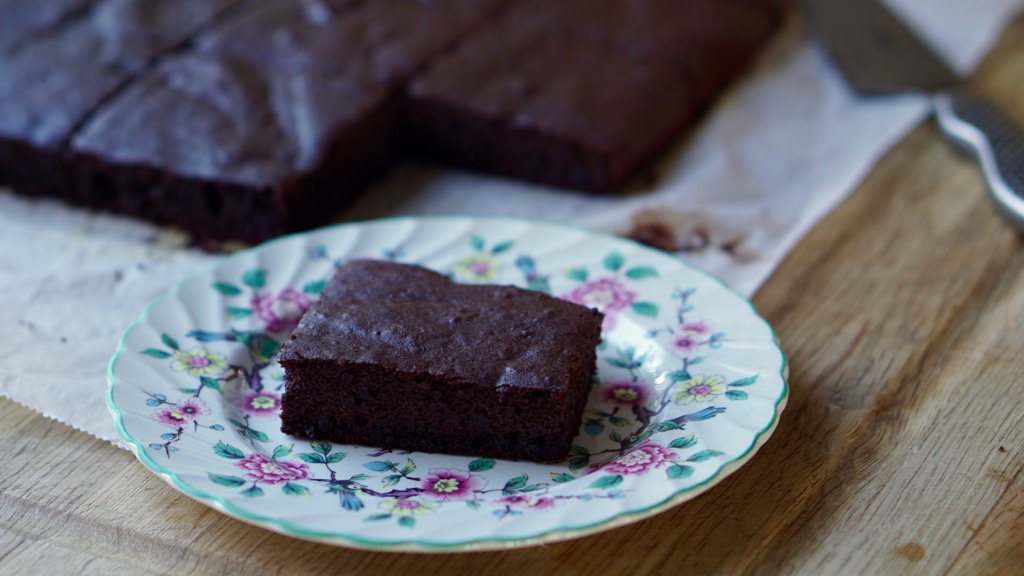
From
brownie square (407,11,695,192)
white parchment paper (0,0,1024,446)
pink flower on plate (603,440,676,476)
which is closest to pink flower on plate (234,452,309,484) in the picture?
white parchment paper (0,0,1024,446)

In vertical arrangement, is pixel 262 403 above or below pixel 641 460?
below

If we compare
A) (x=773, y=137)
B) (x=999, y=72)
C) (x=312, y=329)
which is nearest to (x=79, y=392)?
(x=312, y=329)

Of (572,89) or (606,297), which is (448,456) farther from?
(572,89)

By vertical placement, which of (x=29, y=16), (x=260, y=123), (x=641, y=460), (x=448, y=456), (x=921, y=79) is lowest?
(x=29, y=16)

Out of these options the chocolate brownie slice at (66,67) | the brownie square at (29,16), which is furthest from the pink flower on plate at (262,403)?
the brownie square at (29,16)

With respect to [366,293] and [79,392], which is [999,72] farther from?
[79,392]

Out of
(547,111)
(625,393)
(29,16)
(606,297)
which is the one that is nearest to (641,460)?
(625,393)
